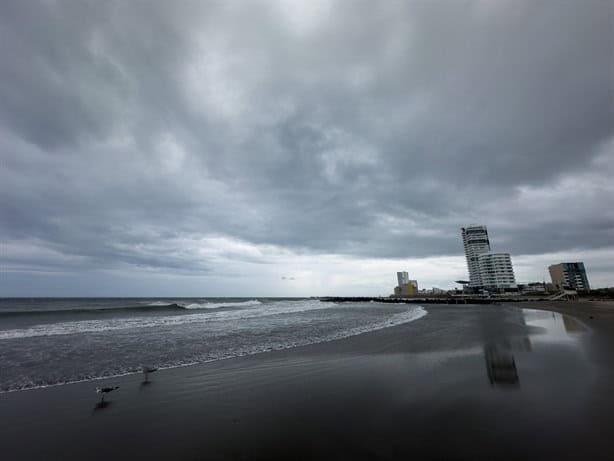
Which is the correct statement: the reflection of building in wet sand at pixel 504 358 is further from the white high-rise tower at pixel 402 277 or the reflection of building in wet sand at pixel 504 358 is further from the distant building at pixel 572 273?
the white high-rise tower at pixel 402 277

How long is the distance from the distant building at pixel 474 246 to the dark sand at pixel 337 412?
14631 cm

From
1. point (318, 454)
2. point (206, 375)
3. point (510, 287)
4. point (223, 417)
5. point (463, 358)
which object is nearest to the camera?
point (318, 454)

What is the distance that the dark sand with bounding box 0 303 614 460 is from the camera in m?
4.30

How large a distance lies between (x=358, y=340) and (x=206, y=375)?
8.52 m

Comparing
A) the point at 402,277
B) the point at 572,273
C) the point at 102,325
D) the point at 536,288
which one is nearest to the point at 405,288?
the point at 402,277

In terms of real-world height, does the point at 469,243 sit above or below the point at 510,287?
above

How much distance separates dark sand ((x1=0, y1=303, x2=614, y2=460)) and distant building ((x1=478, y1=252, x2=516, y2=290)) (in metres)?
134

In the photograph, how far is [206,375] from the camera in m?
8.70

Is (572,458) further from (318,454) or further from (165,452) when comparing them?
(165,452)

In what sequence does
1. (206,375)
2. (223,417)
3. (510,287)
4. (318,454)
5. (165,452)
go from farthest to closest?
(510,287) < (206,375) < (223,417) < (165,452) < (318,454)

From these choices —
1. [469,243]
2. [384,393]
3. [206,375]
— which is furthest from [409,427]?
[469,243]

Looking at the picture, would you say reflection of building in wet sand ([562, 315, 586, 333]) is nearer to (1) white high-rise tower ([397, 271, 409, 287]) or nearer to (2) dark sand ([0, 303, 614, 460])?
(2) dark sand ([0, 303, 614, 460])

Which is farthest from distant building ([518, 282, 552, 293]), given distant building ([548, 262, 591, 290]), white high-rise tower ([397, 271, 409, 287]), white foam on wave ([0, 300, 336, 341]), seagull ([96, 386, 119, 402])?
seagull ([96, 386, 119, 402])

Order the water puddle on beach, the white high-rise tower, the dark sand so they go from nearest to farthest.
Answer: the dark sand
the water puddle on beach
the white high-rise tower
